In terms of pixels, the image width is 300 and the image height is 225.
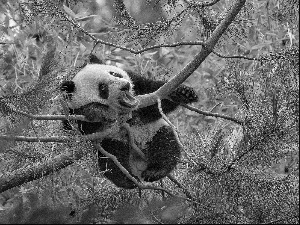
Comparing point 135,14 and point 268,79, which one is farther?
point 135,14

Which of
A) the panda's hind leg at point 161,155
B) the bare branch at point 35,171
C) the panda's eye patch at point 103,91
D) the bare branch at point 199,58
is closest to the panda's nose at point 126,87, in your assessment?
the panda's eye patch at point 103,91

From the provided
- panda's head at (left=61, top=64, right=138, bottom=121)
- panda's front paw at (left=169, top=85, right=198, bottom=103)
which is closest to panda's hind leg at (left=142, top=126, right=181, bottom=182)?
panda's front paw at (left=169, top=85, right=198, bottom=103)

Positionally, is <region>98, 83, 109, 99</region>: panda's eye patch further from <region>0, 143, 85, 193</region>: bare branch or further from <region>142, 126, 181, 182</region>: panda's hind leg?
<region>0, 143, 85, 193</region>: bare branch

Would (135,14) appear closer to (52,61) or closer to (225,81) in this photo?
(225,81)

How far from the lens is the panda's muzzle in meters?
3.74

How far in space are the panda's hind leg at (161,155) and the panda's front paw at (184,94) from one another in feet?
1.22

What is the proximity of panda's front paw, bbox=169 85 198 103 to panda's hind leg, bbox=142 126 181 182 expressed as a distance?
1.22ft

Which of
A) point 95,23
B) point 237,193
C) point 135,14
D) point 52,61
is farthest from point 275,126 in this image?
point 95,23

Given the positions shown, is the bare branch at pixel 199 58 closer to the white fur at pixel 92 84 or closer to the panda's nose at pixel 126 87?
the panda's nose at pixel 126 87

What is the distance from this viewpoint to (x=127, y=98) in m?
3.88

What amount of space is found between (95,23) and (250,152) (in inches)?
164

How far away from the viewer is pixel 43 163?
3.43 meters

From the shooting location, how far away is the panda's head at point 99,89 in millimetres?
3977

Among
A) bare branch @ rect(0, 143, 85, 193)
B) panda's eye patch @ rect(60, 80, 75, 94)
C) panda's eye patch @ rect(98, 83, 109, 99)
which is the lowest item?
bare branch @ rect(0, 143, 85, 193)
